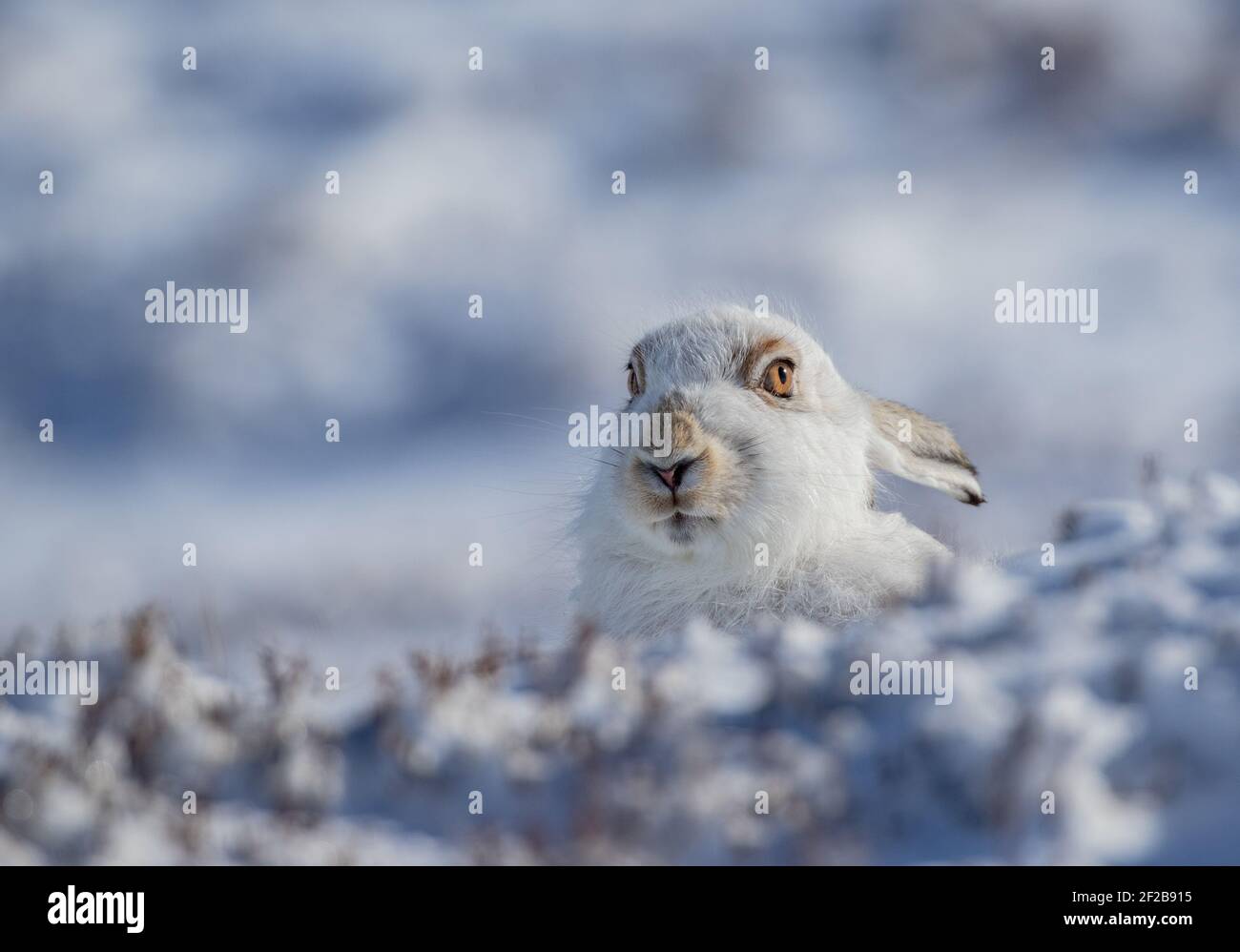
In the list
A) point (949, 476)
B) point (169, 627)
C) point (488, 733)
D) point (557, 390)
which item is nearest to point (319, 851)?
point (488, 733)

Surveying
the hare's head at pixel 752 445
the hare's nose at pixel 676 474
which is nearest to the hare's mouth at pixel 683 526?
the hare's head at pixel 752 445

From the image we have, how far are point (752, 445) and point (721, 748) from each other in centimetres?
262

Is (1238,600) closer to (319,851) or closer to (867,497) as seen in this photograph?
(867,497)

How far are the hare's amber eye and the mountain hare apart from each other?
0.01 meters

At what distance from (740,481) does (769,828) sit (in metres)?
2.75

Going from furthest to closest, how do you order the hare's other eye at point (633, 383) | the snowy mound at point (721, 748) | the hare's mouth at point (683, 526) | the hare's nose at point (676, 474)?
the hare's other eye at point (633, 383)
the hare's mouth at point (683, 526)
the hare's nose at point (676, 474)
the snowy mound at point (721, 748)

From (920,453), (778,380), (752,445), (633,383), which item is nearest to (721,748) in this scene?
(752,445)

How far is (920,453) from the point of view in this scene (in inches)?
352

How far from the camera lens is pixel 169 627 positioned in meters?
6.88

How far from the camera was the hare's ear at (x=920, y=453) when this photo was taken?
343 inches

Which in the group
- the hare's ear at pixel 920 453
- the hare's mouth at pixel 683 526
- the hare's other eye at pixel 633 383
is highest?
the hare's other eye at pixel 633 383

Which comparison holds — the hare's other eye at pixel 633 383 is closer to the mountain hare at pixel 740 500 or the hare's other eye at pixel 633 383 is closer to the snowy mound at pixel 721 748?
the mountain hare at pixel 740 500

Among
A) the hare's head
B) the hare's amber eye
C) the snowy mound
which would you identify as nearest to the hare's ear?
the hare's head
